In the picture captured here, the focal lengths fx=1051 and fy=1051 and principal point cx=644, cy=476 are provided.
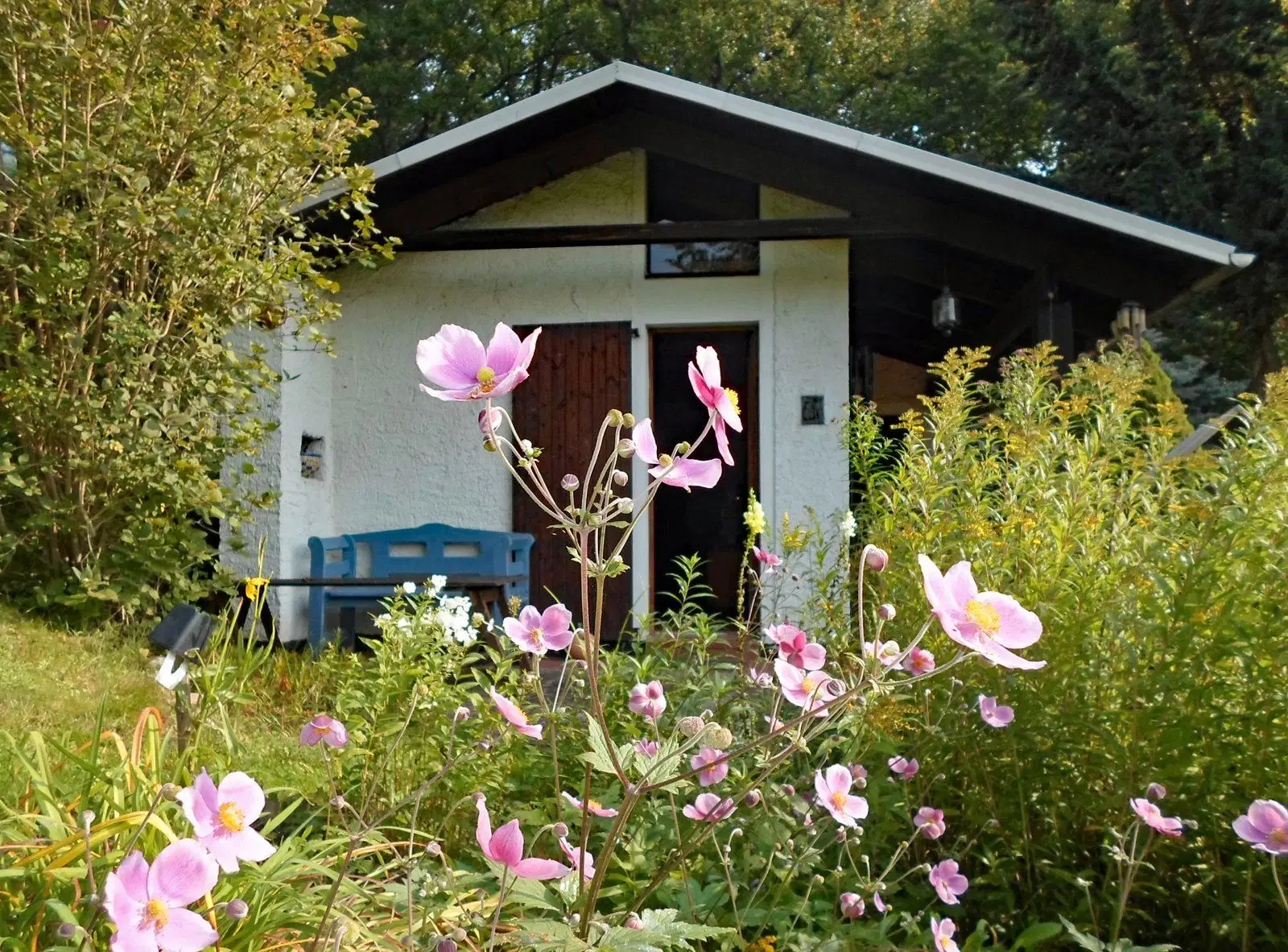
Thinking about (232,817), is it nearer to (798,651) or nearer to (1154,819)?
(798,651)

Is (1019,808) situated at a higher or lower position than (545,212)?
lower

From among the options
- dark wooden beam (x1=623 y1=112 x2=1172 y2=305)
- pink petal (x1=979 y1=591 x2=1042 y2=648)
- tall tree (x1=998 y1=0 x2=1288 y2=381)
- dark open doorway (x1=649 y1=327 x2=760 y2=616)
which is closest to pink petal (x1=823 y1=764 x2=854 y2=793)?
pink petal (x1=979 y1=591 x2=1042 y2=648)

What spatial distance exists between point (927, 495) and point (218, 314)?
455 cm

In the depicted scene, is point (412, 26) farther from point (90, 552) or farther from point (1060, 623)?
point (1060, 623)

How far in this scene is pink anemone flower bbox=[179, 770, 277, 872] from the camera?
111 centimetres

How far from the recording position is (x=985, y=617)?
1074 millimetres

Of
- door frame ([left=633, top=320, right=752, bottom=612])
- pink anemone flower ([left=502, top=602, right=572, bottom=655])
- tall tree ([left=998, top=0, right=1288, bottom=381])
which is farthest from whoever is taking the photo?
tall tree ([left=998, top=0, right=1288, bottom=381])

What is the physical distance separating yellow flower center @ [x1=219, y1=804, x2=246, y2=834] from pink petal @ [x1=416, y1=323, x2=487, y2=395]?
1.69ft

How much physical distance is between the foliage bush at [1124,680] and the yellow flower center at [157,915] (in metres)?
1.44

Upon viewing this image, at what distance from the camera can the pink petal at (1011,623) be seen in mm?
1073

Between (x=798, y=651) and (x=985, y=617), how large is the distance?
1.88 feet

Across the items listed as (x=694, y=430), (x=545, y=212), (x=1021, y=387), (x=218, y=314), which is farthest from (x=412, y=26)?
(x=1021, y=387)

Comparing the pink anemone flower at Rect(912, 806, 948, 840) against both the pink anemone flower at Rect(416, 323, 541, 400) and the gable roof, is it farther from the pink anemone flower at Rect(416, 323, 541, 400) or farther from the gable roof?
the gable roof

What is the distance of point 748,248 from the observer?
25.5 ft
